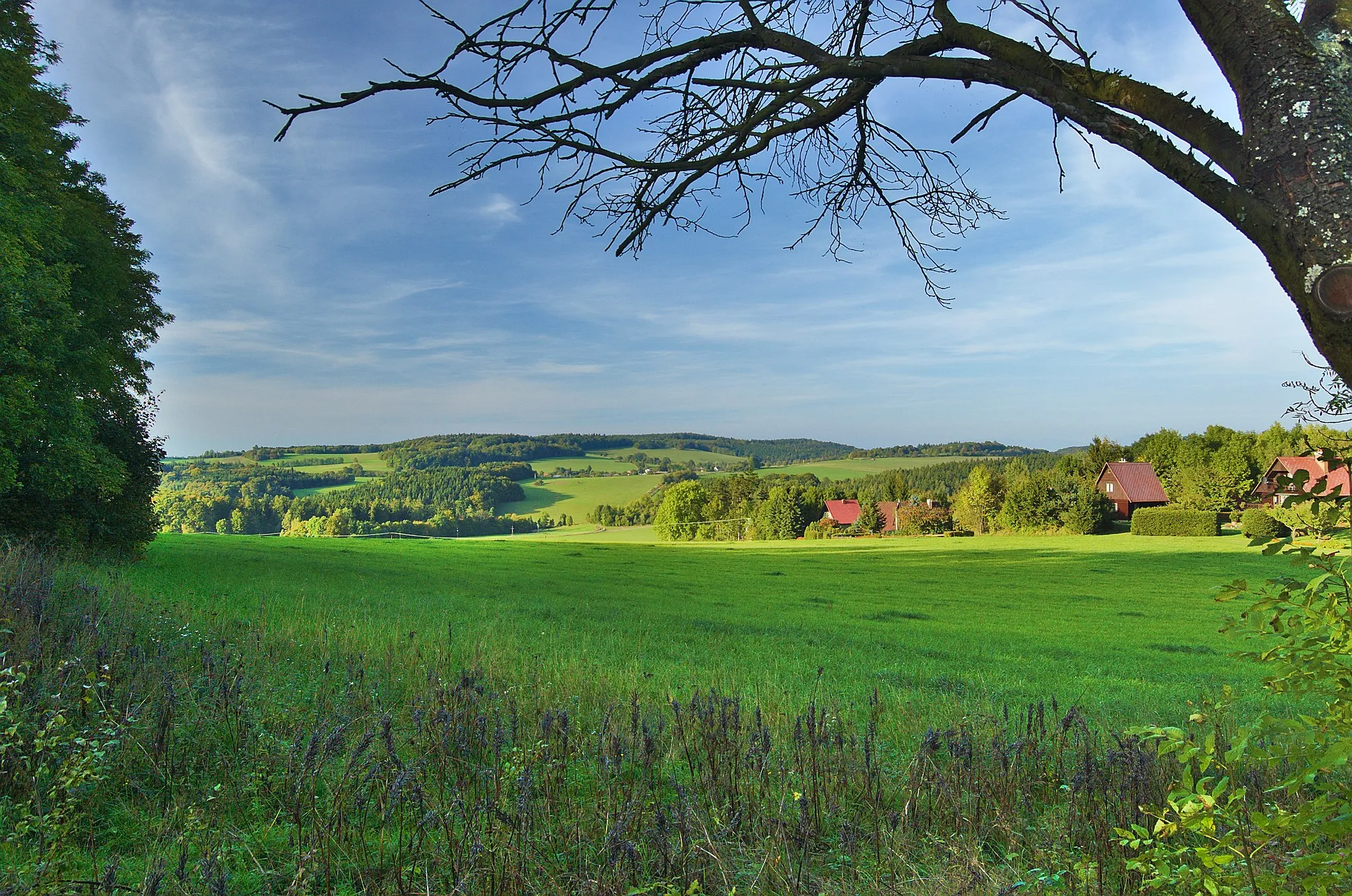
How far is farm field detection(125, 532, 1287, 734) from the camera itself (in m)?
10.7

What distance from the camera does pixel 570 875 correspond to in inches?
133

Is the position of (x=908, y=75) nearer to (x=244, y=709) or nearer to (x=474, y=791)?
(x=474, y=791)

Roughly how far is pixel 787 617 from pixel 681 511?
80862mm

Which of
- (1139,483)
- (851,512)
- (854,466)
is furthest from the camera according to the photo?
(854,466)

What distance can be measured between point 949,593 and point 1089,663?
611 inches

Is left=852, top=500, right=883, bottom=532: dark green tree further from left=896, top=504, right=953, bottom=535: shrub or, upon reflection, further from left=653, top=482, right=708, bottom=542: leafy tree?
left=653, top=482, right=708, bottom=542: leafy tree

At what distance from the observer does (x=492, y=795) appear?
4582 mm

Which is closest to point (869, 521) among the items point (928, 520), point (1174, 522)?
point (928, 520)

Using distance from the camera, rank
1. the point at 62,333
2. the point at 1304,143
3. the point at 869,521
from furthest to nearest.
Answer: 1. the point at 869,521
2. the point at 62,333
3. the point at 1304,143

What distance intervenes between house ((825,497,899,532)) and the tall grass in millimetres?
88390

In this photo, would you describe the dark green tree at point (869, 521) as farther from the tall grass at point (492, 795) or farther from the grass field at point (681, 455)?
the tall grass at point (492, 795)

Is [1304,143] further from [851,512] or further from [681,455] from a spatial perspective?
[681,455]

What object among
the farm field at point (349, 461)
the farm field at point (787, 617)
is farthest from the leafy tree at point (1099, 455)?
the farm field at point (349, 461)

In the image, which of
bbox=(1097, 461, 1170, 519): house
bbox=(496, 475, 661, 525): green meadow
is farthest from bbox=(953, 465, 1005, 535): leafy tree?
bbox=(496, 475, 661, 525): green meadow
